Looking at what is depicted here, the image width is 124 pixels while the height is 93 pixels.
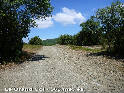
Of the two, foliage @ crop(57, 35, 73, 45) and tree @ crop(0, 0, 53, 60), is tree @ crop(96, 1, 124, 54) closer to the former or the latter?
tree @ crop(0, 0, 53, 60)

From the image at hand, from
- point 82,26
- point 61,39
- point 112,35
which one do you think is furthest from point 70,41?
Answer: point 112,35

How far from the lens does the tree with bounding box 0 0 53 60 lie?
2622 centimetres

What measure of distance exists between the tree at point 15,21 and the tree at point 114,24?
9029mm

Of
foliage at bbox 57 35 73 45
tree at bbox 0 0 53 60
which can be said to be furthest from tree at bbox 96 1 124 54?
foliage at bbox 57 35 73 45

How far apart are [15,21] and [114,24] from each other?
1563cm

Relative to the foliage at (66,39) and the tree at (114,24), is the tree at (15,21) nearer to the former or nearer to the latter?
the tree at (114,24)

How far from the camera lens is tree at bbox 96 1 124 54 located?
97.5ft

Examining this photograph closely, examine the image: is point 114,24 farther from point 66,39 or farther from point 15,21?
point 66,39

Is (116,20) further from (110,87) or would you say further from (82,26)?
(82,26)

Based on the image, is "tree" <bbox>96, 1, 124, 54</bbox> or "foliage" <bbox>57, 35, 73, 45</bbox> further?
"foliage" <bbox>57, 35, 73, 45</bbox>

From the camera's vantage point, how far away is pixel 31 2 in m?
28.2

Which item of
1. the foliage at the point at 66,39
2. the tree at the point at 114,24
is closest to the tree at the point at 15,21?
the tree at the point at 114,24

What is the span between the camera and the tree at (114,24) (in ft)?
97.5

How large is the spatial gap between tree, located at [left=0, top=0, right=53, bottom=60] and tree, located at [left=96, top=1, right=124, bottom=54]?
903 cm
